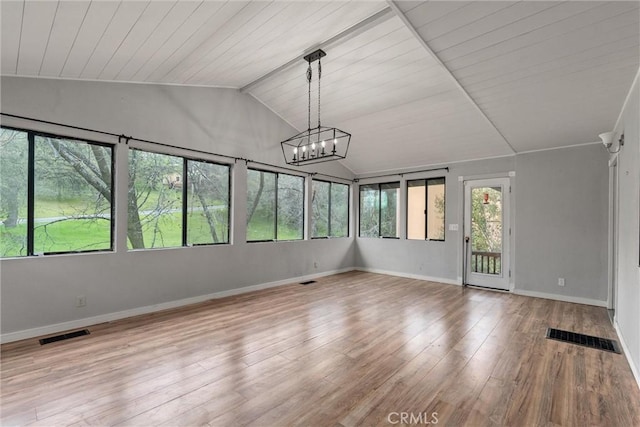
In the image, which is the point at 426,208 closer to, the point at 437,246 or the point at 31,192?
the point at 437,246

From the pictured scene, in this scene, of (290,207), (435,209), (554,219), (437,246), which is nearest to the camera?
(554,219)

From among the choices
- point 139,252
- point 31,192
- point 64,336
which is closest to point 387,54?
point 139,252

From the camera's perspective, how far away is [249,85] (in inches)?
193

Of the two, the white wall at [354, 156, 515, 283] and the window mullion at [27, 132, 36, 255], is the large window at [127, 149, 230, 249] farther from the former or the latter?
the white wall at [354, 156, 515, 283]

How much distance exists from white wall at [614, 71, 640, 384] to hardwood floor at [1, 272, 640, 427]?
0.29m

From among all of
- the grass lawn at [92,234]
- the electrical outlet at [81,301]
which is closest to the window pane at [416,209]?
the grass lawn at [92,234]

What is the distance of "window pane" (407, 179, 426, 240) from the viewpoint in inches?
264

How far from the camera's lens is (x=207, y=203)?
4895 mm

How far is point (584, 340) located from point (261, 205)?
499cm

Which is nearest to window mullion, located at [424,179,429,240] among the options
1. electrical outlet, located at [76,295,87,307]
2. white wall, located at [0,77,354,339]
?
white wall, located at [0,77,354,339]

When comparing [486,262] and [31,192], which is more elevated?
[31,192]

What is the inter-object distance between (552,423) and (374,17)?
12.4 ft

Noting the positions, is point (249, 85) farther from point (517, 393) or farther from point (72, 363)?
point (517, 393)

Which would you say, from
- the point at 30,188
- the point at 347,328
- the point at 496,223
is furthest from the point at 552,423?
the point at 30,188
